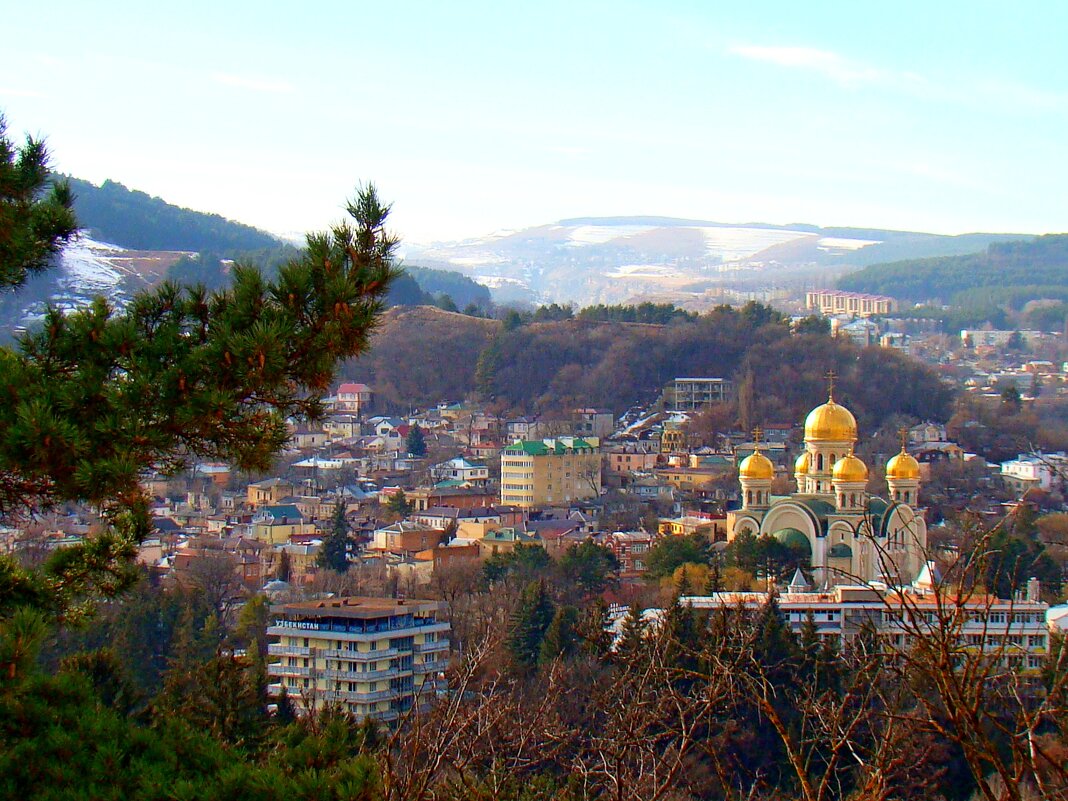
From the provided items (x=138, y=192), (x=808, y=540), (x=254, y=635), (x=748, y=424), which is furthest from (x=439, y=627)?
(x=138, y=192)

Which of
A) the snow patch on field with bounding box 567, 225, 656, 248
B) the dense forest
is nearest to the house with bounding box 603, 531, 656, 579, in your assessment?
the dense forest

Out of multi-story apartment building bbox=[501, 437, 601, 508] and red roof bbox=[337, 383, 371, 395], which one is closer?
multi-story apartment building bbox=[501, 437, 601, 508]

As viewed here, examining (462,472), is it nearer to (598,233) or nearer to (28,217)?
(28,217)

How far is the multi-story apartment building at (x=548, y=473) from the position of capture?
36812 mm

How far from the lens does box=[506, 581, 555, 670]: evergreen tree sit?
19125mm

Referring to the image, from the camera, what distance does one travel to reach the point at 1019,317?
310ft

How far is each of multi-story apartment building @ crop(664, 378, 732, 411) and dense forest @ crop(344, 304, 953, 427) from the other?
71 centimetres

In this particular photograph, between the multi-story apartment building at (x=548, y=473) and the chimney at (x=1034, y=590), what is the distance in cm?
1484

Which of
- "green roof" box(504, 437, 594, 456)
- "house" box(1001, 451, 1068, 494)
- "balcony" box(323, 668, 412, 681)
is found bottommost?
"house" box(1001, 451, 1068, 494)

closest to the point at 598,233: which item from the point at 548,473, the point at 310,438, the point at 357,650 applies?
the point at 310,438

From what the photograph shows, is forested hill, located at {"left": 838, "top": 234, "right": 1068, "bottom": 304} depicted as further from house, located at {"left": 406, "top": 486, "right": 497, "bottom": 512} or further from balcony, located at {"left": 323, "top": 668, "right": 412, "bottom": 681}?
balcony, located at {"left": 323, "top": 668, "right": 412, "bottom": 681}

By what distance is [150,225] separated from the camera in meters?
79.4

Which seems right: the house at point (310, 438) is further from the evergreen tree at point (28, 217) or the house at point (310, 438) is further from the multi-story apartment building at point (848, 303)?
the multi-story apartment building at point (848, 303)

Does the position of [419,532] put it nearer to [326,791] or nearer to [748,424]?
[748,424]
